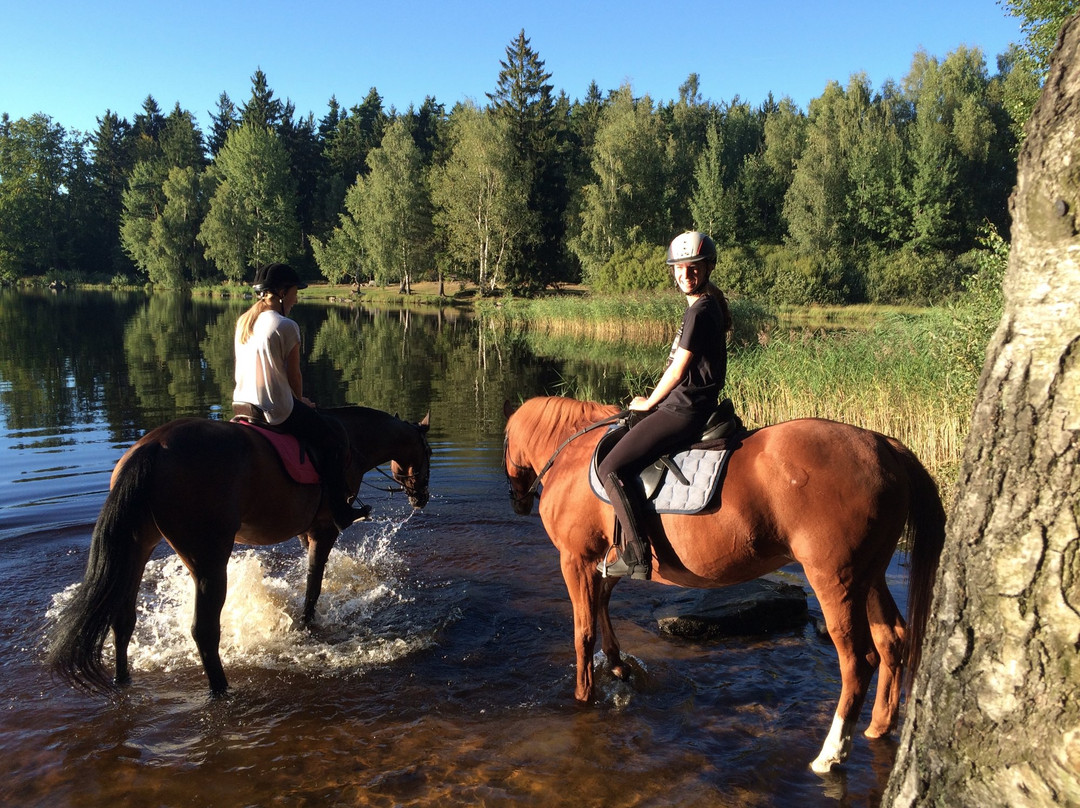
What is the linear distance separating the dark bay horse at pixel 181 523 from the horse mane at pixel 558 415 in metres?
2.04

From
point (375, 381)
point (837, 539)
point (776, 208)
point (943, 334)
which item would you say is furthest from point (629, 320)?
point (776, 208)

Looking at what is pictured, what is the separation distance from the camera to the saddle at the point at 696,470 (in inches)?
186

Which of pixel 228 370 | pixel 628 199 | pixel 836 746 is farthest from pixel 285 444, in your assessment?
pixel 628 199

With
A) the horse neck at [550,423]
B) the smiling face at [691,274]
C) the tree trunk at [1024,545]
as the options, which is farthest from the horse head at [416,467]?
the tree trunk at [1024,545]

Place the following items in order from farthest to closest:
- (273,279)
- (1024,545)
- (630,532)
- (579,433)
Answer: (273,279)
(579,433)
(630,532)
(1024,545)

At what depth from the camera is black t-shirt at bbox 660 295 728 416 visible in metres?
4.70

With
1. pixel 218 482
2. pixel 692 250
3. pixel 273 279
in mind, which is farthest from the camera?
pixel 273 279

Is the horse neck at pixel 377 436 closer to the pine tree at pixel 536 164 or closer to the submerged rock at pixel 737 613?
the submerged rock at pixel 737 613

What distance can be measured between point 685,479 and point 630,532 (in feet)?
1.77

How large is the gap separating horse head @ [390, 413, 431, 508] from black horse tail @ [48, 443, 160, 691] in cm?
309

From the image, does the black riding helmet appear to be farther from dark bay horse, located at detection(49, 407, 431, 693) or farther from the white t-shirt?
dark bay horse, located at detection(49, 407, 431, 693)

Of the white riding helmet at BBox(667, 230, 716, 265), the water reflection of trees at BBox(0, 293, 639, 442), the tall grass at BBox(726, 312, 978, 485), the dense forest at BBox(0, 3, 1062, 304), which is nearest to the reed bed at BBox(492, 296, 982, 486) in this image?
the tall grass at BBox(726, 312, 978, 485)

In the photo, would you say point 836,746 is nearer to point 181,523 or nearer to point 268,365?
point 181,523

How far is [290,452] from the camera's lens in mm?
6211
